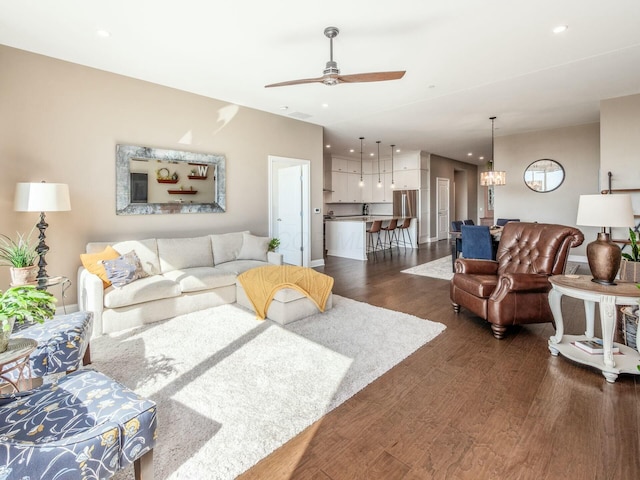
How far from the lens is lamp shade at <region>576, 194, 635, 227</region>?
7.74 ft

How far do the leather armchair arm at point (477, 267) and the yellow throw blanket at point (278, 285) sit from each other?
1.51m

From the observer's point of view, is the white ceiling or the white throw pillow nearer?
the white ceiling

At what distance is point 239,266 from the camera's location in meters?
4.38

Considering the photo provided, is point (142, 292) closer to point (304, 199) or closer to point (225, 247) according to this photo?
point (225, 247)

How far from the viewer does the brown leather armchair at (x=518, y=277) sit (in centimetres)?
298

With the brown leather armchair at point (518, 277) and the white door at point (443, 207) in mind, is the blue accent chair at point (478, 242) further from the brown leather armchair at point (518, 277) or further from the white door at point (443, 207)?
the white door at point (443, 207)

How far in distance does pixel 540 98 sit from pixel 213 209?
5491 millimetres

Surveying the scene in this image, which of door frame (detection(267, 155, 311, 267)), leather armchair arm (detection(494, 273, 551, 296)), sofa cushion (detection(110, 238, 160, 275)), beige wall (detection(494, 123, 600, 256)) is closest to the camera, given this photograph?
leather armchair arm (detection(494, 273, 551, 296))

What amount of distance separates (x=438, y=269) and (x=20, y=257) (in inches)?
239

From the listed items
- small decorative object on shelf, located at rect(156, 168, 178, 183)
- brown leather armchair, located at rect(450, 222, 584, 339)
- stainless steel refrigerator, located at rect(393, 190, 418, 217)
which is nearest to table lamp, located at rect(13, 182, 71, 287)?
small decorative object on shelf, located at rect(156, 168, 178, 183)

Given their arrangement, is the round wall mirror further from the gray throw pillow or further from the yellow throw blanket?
the gray throw pillow

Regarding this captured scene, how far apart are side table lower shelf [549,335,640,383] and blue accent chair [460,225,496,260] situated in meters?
2.36

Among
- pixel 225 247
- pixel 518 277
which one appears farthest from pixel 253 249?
pixel 518 277

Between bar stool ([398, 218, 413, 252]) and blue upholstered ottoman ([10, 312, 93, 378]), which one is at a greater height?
bar stool ([398, 218, 413, 252])
